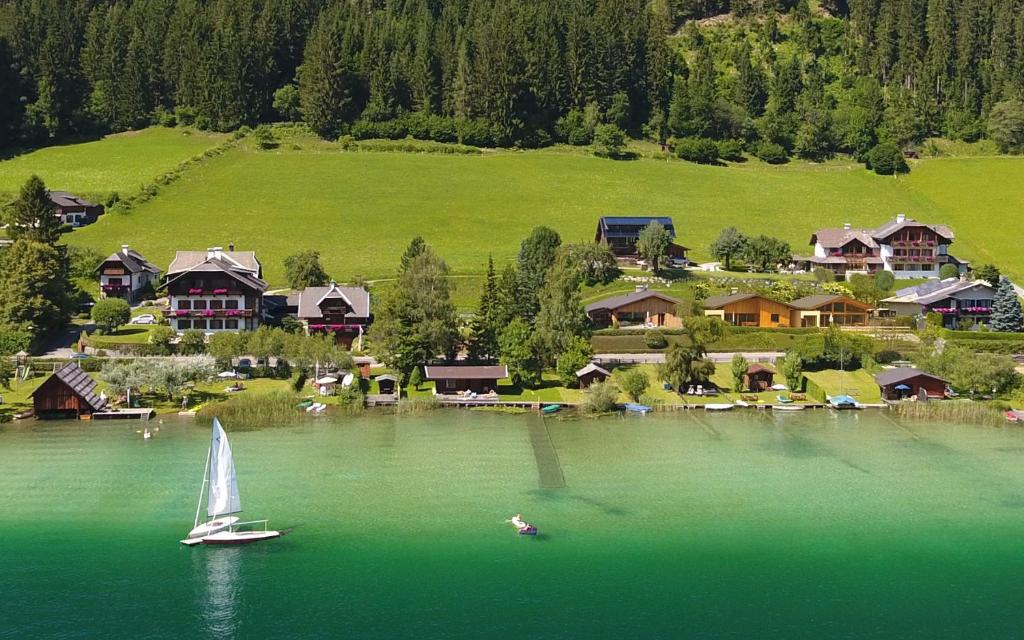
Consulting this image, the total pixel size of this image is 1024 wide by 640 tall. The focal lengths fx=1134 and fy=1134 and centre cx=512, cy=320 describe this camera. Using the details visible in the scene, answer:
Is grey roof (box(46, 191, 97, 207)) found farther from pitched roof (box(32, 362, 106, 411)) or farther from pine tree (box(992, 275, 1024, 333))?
pine tree (box(992, 275, 1024, 333))

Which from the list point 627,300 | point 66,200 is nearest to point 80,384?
point 627,300

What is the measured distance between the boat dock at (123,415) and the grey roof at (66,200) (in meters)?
56.4

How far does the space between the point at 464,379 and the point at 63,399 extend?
23.9m

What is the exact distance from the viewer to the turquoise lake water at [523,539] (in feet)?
125

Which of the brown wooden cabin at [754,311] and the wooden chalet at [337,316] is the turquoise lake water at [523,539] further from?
the brown wooden cabin at [754,311]

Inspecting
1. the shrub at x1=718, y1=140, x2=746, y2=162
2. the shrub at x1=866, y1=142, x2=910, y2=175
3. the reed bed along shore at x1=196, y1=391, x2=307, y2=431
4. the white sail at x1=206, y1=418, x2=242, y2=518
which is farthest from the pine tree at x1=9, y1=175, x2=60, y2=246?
the shrub at x1=866, y1=142, x2=910, y2=175

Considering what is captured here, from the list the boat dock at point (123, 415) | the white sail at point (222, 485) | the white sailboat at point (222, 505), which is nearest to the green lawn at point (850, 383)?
the white sailboat at point (222, 505)

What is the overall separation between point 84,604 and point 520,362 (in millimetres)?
→ 38883

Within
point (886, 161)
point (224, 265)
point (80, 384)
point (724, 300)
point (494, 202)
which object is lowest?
point (80, 384)

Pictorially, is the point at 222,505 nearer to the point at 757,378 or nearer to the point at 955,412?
the point at 757,378

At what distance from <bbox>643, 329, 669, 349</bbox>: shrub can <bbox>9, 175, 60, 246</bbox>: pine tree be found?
172 feet

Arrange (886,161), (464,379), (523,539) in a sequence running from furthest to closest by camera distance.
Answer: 1. (886,161)
2. (464,379)
3. (523,539)

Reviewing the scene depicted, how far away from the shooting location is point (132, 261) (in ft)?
307

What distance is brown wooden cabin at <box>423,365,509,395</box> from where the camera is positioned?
7219 cm
